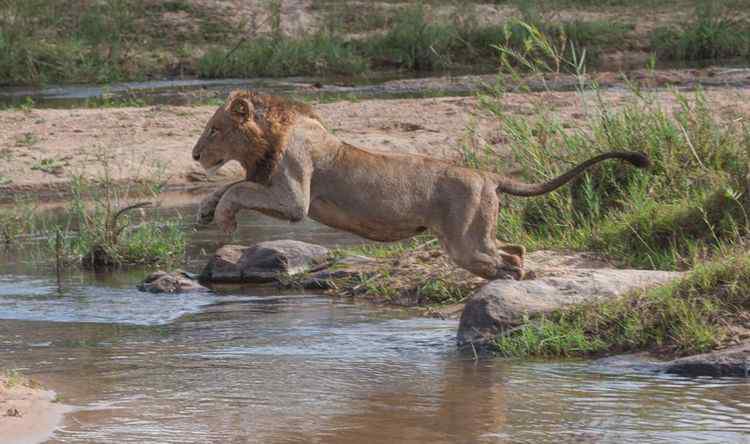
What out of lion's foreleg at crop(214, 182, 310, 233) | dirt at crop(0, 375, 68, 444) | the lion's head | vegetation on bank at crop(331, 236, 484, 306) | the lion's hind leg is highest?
the lion's head

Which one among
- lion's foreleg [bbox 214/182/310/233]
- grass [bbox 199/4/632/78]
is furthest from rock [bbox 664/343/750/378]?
grass [bbox 199/4/632/78]

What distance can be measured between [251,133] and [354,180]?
71 centimetres

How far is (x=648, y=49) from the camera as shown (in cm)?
2639

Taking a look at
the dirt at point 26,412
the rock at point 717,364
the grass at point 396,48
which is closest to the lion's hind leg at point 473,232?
the rock at point 717,364

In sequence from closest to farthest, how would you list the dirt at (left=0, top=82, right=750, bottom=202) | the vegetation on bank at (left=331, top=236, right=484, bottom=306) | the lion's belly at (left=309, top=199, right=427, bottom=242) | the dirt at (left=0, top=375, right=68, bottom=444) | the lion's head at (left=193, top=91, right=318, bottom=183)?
the dirt at (left=0, top=375, right=68, bottom=444) < the lion's head at (left=193, top=91, right=318, bottom=183) < the lion's belly at (left=309, top=199, right=427, bottom=242) < the vegetation on bank at (left=331, top=236, right=484, bottom=306) < the dirt at (left=0, top=82, right=750, bottom=202)

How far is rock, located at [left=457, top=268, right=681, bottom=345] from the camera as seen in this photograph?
7.98 meters

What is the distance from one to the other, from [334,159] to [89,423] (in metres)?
3.05

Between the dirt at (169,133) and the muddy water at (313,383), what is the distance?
533cm

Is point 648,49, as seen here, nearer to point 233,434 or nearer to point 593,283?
point 593,283

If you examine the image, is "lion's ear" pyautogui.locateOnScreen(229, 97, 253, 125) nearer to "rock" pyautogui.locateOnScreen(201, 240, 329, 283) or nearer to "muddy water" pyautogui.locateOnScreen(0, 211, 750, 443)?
"muddy water" pyautogui.locateOnScreen(0, 211, 750, 443)

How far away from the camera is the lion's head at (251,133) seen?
28.3ft

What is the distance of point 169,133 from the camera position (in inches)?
653

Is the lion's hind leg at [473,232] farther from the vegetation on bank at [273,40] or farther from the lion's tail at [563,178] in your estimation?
the vegetation on bank at [273,40]

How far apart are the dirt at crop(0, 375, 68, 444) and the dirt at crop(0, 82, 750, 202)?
764 cm
